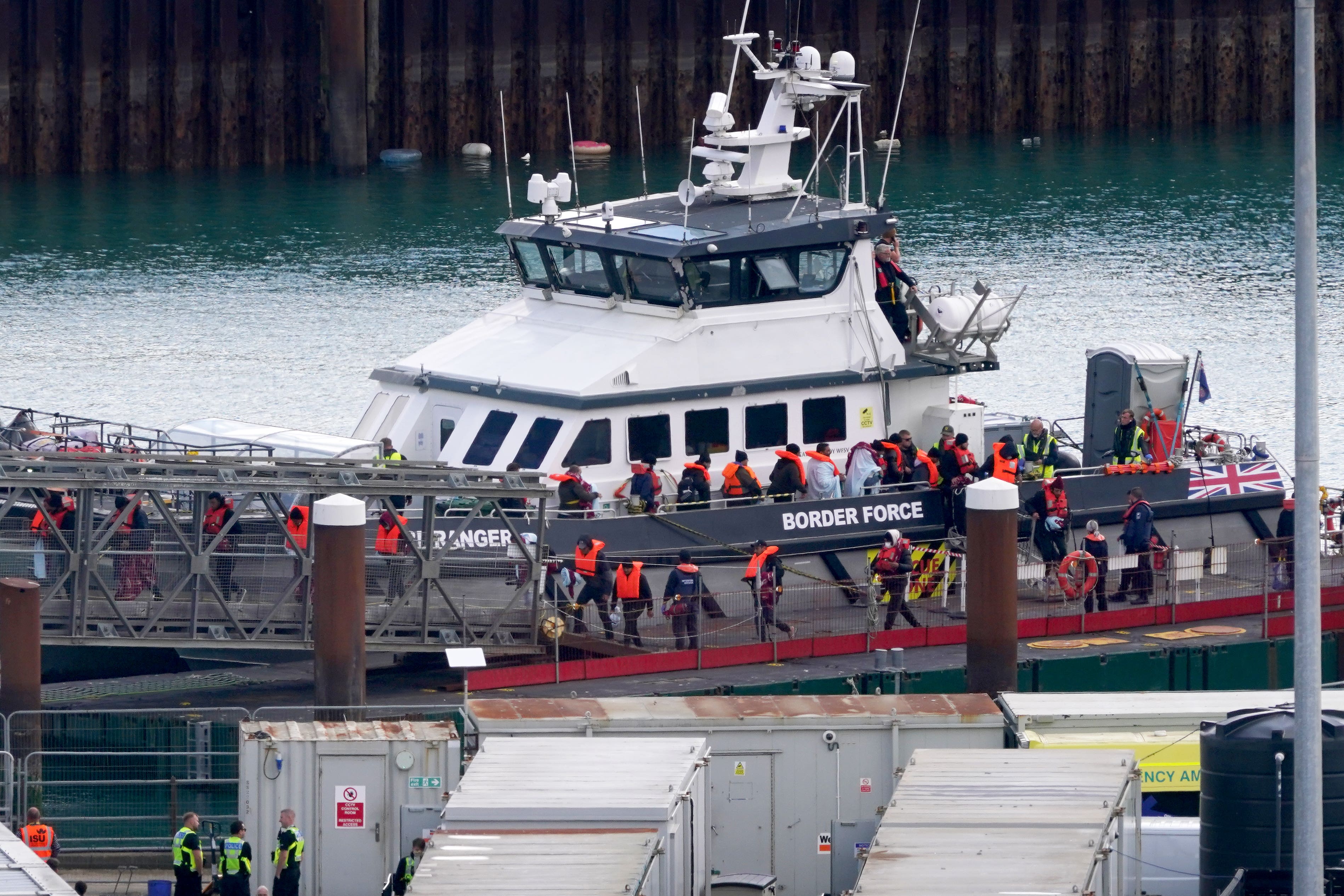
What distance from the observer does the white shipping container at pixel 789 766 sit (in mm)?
17719

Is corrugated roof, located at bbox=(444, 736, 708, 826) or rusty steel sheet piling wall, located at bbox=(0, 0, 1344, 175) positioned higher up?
rusty steel sheet piling wall, located at bbox=(0, 0, 1344, 175)

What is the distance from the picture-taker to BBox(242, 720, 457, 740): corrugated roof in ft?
56.6

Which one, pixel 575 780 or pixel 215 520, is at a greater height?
pixel 215 520

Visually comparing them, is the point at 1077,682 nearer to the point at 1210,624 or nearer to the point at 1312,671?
the point at 1210,624

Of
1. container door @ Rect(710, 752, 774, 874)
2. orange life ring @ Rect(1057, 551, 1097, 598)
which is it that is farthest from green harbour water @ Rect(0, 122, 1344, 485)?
container door @ Rect(710, 752, 774, 874)

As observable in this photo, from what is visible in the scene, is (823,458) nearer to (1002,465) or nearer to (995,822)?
(1002,465)

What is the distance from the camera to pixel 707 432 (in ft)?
74.8

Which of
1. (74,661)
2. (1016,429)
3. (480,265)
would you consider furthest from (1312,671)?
(480,265)

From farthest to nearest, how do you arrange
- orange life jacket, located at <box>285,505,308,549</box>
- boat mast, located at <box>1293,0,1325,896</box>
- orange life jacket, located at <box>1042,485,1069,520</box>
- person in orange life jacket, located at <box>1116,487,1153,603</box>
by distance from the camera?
orange life jacket, located at <box>1042,485,1069,520</box>
person in orange life jacket, located at <box>1116,487,1153,603</box>
orange life jacket, located at <box>285,505,308,549</box>
boat mast, located at <box>1293,0,1325,896</box>

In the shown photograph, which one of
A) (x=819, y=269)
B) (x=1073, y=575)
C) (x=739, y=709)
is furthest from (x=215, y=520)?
(x=1073, y=575)

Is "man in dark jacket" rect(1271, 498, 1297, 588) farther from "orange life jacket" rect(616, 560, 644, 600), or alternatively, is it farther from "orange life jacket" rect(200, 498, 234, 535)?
"orange life jacket" rect(200, 498, 234, 535)

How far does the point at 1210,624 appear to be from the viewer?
2291 centimetres

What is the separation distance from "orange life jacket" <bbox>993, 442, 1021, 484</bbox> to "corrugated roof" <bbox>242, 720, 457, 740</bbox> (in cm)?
727

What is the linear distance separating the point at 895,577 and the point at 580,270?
4.46 m
